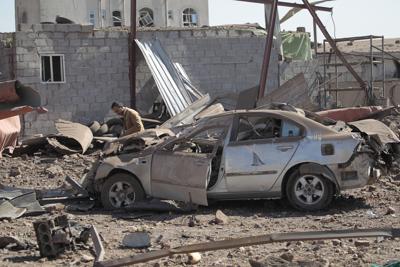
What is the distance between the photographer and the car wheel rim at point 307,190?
9.85 metres

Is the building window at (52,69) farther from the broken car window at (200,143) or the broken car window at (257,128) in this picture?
the broken car window at (257,128)

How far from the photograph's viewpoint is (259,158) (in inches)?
389

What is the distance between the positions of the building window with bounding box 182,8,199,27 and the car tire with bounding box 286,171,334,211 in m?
47.8

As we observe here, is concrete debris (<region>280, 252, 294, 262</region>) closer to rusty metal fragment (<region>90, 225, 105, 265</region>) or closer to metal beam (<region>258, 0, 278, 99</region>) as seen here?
rusty metal fragment (<region>90, 225, 105, 265</region>)

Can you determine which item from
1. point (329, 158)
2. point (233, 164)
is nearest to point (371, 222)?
point (329, 158)

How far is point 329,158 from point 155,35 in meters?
11.5

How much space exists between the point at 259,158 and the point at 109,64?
1064cm

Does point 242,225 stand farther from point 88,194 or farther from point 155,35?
point 155,35

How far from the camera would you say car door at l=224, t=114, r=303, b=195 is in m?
9.85

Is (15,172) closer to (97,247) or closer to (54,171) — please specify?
(54,171)

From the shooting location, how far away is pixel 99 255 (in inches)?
266

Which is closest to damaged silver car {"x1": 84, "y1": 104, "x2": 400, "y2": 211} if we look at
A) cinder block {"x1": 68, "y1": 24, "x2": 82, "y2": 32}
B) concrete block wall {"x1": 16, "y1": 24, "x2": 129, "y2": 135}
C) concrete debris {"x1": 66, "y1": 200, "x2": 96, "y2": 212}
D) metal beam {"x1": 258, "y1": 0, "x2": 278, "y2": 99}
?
concrete debris {"x1": 66, "y1": 200, "x2": 96, "y2": 212}

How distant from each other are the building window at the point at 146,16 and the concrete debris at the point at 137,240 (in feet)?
151

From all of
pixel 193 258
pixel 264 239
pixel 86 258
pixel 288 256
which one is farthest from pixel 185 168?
pixel 264 239
